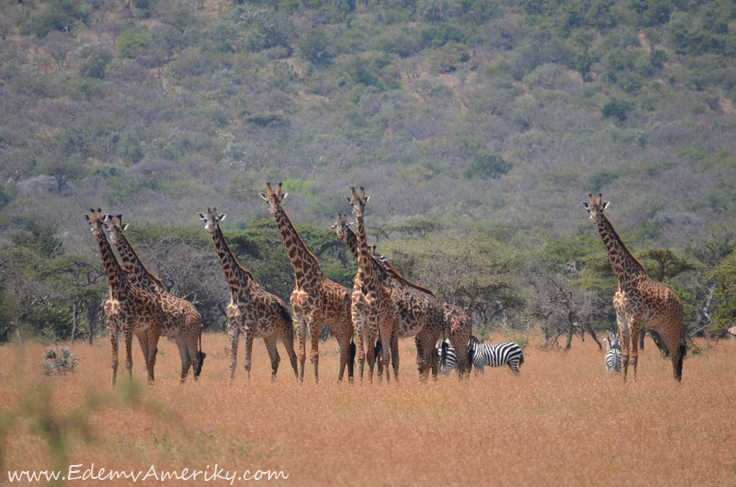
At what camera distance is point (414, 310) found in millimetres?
12508

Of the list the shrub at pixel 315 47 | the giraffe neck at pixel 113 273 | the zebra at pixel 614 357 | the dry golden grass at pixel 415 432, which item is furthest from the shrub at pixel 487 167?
the giraffe neck at pixel 113 273

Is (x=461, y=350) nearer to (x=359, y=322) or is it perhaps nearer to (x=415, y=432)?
(x=359, y=322)

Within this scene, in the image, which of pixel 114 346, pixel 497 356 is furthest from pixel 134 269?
pixel 497 356

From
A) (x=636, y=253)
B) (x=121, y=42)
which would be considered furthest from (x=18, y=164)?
(x=636, y=253)

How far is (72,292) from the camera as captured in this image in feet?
71.2

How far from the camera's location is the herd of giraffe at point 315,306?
37.6 feet

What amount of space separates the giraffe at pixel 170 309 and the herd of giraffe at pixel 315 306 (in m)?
0.02

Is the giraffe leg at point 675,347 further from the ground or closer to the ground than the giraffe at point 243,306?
closer to the ground

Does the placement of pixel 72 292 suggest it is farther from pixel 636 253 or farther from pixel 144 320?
pixel 636 253

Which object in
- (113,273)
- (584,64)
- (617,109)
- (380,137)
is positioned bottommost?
(113,273)

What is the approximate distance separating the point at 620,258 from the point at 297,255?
500 centimetres

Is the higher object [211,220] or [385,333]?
[211,220]

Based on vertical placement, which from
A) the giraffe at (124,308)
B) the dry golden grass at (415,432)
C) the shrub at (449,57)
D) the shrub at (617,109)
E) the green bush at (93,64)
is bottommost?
the dry golden grass at (415,432)

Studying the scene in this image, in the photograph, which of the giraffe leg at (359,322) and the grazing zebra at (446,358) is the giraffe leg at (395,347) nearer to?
the giraffe leg at (359,322)
